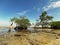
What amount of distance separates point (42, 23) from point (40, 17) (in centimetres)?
429

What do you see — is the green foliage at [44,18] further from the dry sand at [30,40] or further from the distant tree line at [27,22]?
the dry sand at [30,40]

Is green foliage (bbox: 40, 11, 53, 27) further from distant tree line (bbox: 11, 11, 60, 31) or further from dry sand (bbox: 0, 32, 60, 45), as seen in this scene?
dry sand (bbox: 0, 32, 60, 45)

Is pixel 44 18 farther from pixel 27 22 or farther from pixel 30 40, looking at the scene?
pixel 30 40

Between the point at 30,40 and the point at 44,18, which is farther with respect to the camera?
the point at 44,18

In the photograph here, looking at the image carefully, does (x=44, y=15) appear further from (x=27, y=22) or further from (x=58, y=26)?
(x=27, y=22)

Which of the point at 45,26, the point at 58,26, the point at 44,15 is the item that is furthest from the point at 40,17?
the point at 58,26

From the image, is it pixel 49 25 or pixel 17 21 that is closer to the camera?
pixel 17 21

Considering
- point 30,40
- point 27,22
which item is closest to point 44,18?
point 27,22

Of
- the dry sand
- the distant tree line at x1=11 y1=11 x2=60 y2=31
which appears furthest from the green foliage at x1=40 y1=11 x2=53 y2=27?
the dry sand

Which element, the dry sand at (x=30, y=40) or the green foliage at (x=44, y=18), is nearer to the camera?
the dry sand at (x=30, y=40)

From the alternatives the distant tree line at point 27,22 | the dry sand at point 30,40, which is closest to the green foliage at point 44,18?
the distant tree line at point 27,22

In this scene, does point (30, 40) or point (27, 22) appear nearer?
point (30, 40)

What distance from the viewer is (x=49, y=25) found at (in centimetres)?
6341

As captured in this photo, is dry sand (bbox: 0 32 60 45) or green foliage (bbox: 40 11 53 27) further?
green foliage (bbox: 40 11 53 27)
